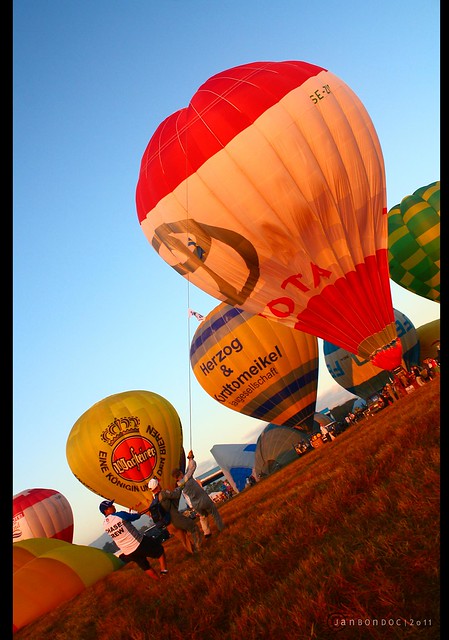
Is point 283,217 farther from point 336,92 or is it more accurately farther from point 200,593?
point 200,593

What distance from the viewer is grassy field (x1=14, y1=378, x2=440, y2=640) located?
248cm

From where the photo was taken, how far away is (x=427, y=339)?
116 feet

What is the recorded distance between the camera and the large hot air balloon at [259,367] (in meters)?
20.8

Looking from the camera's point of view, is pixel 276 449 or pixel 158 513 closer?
pixel 158 513

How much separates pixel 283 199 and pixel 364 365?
21.2m

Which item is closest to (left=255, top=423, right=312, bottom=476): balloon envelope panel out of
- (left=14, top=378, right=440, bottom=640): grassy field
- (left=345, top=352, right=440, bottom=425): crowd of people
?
(left=345, top=352, right=440, bottom=425): crowd of people

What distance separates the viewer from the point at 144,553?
680cm

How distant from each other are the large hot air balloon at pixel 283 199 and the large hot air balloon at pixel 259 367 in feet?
21.6

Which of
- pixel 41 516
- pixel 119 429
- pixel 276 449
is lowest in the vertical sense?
pixel 276 449

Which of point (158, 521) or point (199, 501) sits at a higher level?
point (158, 521)

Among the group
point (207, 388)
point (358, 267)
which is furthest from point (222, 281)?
point (207, 388)

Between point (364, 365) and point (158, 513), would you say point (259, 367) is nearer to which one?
point (364, 365)

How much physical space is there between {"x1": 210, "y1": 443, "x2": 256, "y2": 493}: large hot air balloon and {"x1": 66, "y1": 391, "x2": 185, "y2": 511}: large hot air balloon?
2269 centimetres

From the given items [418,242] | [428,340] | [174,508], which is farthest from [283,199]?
[428,340]
